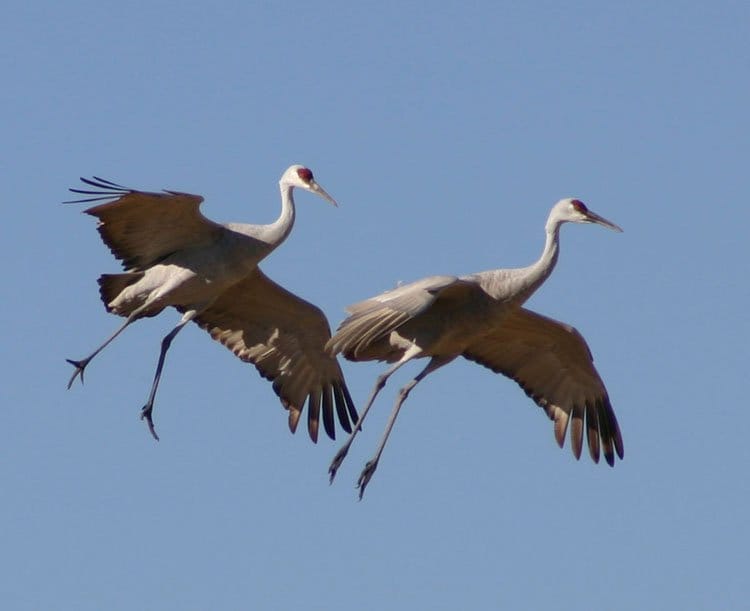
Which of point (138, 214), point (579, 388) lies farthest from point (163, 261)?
point (579, 388)

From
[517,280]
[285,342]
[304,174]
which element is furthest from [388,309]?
[285,342]

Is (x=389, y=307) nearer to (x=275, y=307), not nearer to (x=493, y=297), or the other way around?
(x=493, y=297)

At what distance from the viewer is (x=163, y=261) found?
2191 centimetres

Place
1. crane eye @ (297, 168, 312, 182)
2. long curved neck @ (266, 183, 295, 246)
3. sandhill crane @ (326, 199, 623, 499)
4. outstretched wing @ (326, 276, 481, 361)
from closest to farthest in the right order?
outstretched wing @ (326, 276, 481, 361), sandhill crane @ (326, 199, 623, 499), long curved neck @ (266, 183, 295, 246), crane eye @ (297, 168, 312, 182)

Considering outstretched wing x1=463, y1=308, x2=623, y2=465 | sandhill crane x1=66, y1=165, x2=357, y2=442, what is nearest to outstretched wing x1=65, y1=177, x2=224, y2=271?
sandhill crane x1=66, y1=165, x2=357, y2=442

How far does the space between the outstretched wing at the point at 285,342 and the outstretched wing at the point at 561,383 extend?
151 cm

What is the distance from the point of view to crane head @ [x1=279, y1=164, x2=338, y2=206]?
2236 centimetres

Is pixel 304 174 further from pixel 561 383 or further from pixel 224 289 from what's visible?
pixel 561 383

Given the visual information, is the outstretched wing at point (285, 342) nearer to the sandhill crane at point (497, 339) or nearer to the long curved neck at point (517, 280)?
the sandhill crane at point (497, 339)

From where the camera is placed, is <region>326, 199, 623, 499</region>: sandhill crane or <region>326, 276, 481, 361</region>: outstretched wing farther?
<region>326, 199, 623, 499</region>: sandhill crane

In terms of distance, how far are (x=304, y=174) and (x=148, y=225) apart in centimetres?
167

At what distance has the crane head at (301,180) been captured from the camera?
2236 cm

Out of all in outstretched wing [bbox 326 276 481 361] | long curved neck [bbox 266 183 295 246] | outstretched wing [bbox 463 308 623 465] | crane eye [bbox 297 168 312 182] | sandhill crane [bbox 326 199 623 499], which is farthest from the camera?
outstretched wing [bbox 463 308 623 465]

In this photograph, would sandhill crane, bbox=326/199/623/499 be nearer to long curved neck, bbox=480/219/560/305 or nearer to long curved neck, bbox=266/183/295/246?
long curved neck, bbox=480/219/560/305
